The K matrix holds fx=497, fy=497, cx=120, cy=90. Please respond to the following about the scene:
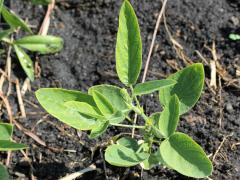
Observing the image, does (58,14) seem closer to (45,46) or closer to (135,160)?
(45,46)

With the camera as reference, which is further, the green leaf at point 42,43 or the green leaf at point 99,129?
the green leaf at point 42,43

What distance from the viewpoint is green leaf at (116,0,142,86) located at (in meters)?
1.34

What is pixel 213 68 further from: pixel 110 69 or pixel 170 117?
pixel 170 117

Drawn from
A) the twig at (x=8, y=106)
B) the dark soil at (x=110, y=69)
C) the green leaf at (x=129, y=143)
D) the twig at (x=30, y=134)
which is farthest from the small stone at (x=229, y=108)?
the twig at (x=8, y=106)

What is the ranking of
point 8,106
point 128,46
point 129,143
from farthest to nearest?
point 8,106, point 129,143, point 128,46

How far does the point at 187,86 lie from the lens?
1.38 metres

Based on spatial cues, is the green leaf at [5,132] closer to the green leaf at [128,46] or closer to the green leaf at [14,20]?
the green leaf at [128,46]

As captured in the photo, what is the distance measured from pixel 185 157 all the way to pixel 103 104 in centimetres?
26

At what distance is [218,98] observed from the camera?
1740 mm

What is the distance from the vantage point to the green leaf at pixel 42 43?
6.24ft

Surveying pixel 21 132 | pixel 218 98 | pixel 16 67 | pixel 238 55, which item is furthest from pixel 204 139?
pixel 16 67

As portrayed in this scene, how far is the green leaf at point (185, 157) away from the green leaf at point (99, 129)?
0.16 m

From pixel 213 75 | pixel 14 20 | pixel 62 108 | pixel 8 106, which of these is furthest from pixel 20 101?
pixel 213 75

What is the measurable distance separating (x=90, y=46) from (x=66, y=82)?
0.59 ft
